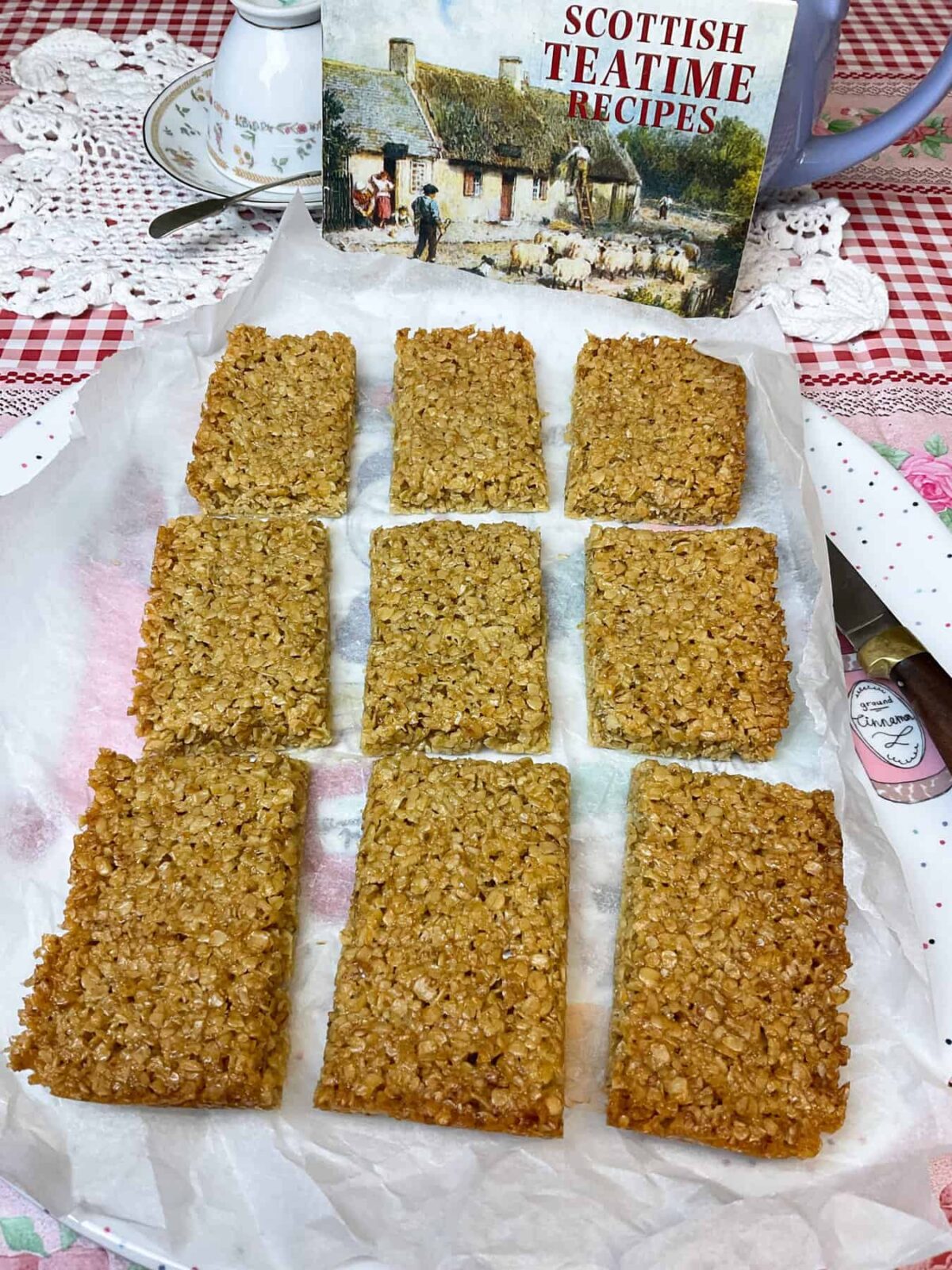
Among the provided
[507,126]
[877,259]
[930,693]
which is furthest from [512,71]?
[930,693]

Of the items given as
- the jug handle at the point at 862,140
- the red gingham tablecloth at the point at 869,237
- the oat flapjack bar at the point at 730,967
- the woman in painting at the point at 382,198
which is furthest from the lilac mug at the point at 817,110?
the oat flapjack bar at the point at 730,967

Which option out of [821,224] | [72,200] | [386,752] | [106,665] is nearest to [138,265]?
[72,200]

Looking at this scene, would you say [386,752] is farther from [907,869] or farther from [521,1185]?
[907,869]

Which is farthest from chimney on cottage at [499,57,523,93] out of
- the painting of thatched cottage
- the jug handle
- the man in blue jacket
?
the jug handle

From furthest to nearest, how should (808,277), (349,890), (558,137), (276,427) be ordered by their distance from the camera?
(808,277) < (558,137) < (276,427) < (349,890)

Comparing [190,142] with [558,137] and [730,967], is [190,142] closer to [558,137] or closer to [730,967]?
[558,137]

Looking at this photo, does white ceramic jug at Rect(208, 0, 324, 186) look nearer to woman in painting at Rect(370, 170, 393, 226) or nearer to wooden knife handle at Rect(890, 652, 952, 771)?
woman in painting at Rect(370, 170, 393, 226)

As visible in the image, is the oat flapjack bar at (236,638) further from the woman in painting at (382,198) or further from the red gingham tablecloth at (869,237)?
the woman in painting at (382,198)
